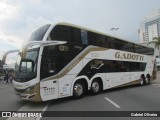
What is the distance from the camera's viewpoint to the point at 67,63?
1284 cm

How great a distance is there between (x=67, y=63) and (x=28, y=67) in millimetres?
2222

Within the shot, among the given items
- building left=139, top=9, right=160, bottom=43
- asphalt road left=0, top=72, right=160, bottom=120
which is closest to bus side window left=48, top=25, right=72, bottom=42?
asphalt road left=0, top=72, right=160, bottom=120

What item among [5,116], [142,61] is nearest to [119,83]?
[142,61]

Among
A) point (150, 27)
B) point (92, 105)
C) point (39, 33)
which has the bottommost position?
point (92, 105)

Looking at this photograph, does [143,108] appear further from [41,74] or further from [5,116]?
[5,116]

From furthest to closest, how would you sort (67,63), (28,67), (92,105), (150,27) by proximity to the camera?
(150,27)
(67,63)
(28,67)
(92,105)

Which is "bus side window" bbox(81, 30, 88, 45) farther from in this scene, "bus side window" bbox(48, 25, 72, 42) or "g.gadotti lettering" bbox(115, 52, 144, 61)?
"g.gadotti lettering" bbox(115, 52, 144, 61)

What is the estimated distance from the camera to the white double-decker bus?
11266mm

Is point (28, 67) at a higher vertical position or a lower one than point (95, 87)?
higher

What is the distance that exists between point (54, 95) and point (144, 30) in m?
114

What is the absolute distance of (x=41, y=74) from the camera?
11.2 m

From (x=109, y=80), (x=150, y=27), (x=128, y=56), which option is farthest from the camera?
(x=150, y=27)

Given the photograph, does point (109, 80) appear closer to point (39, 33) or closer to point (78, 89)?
point (78, 89)

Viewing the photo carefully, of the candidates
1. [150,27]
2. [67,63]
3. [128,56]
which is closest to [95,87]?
Result: [67,63]
